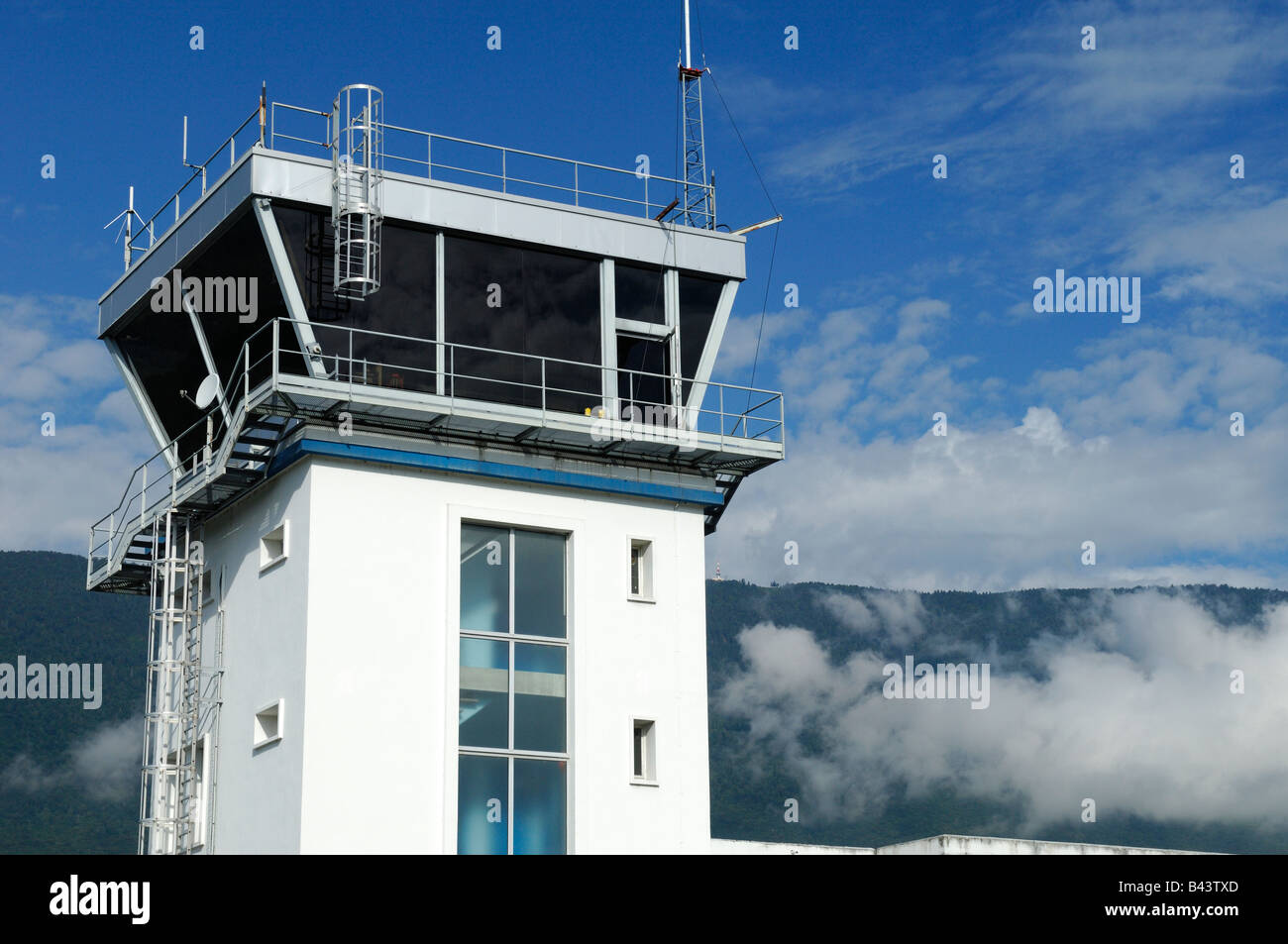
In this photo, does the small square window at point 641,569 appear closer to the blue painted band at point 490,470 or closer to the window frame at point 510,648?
the blue painted band at point 490,470

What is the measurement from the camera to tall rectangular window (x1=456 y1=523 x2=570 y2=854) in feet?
94.3

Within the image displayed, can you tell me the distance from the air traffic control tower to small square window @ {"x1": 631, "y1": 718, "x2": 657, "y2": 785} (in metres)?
0.06

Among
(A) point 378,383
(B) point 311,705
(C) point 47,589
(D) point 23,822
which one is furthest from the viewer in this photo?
(C) point 47,589

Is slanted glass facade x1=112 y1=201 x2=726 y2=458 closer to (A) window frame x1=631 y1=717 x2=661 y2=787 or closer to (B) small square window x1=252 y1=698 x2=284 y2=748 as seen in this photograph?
(B) small square window x1=252 y1=698 x2=284 y2=748

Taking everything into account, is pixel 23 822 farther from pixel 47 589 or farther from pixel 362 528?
pixel 362 528

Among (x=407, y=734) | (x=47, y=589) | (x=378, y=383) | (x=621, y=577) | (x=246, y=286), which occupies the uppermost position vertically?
(x=47, y=589)

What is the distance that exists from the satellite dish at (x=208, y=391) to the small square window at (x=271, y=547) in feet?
11.0

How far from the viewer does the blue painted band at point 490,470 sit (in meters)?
28.8

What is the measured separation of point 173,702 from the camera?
31.7m

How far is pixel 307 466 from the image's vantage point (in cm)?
2873

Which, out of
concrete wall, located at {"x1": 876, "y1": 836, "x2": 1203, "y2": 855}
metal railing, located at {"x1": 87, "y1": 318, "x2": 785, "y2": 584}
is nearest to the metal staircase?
metal railing, located at {"x1": 87, "y1": 318, "x2": 785, "y2": 584}

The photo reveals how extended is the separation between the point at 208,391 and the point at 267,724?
22.0 feet
